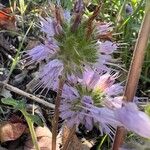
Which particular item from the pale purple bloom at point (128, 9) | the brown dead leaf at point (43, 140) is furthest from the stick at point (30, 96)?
the pale purple bloom at point (128, 9)

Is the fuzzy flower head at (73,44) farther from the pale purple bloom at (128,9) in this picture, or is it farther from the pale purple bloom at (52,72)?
the pale purple bloom at (128,9)

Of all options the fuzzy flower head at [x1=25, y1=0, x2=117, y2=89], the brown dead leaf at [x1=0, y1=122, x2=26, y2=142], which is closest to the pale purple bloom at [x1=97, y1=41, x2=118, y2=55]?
the fuzzy flower head at [x1=25, y1=0, x2=117, y2=89]

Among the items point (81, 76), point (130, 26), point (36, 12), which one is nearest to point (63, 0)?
point (36, 12)

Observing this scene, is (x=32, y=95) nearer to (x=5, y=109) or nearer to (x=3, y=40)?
(x=5, y=109)

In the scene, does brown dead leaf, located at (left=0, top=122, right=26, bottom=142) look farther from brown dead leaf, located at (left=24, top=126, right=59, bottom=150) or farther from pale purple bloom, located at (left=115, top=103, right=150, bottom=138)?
pale purple bloom, located at (left=115, top=103, right=150, bottom=138)

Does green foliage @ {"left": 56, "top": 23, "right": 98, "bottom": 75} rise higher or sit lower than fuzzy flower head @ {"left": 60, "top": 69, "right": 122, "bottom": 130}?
higher
